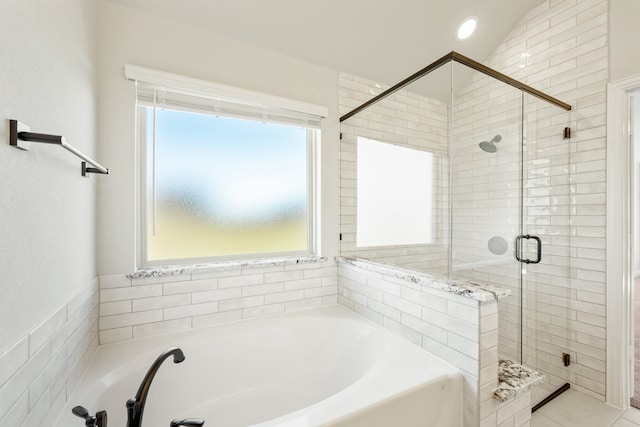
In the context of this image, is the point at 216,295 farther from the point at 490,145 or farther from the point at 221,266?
the point at 490,145

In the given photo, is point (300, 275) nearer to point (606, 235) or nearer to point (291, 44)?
point (291, 44)

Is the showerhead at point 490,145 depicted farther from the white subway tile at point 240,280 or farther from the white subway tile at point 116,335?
the white subway tile at point 116,335

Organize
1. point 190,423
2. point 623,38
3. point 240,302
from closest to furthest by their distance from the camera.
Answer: point 190,423 → point 623,38 → point 240,302

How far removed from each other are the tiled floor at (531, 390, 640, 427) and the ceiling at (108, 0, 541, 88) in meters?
2.77

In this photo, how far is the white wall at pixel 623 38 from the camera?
1709mm

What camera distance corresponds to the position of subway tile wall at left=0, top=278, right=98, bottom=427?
0.72 m

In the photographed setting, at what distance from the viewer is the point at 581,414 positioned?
1718mm

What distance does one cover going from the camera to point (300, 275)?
82.2 inches

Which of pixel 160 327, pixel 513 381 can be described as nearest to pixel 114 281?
pixel 160 327

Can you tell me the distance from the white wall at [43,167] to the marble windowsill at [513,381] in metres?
1.82

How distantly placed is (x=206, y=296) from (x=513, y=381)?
5.90 ft

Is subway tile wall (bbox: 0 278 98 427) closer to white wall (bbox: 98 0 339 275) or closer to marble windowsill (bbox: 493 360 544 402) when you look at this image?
white wall (bbox: 98 0 339 275)

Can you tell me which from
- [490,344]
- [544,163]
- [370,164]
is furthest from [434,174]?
[490,344]

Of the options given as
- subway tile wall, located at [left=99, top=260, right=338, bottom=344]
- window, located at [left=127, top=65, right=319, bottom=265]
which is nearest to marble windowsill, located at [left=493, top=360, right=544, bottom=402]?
subway tile wall, located at [left=99, top=260, right=338, bottom=344]
